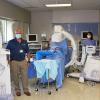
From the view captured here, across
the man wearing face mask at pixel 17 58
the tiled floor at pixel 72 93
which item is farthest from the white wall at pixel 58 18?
the man wearing face mask at pixel 17 58

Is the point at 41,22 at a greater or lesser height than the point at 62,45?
greater

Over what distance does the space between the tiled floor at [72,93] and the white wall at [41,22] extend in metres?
5.24

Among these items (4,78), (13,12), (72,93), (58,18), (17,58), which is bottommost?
(72,93)

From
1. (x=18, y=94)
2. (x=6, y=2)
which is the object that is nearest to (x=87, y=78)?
(x=18, y=94)

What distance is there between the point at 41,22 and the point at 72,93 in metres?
6.34

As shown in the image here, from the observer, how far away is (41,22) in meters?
11.7

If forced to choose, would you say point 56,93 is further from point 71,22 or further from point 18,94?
point 71,22

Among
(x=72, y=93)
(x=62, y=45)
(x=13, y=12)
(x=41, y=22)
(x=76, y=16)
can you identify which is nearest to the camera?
(x=72, y=93)

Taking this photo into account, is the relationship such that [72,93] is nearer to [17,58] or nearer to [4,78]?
[17,58]

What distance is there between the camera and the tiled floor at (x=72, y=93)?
549cm

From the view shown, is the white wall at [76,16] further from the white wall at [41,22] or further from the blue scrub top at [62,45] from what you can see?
the blue scrub top at [62,45]

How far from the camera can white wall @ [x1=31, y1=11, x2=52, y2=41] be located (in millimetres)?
11617

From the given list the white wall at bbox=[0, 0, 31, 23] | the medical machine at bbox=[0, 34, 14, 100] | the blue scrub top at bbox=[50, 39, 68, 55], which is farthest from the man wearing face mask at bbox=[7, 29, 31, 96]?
the white wall at bbox=[0, 0, 31, 23]

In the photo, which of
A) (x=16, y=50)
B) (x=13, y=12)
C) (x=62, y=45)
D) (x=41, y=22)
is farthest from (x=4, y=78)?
(x=41, y=22)
